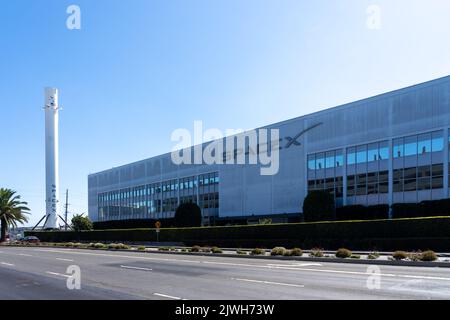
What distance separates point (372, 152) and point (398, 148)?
304 centimetres

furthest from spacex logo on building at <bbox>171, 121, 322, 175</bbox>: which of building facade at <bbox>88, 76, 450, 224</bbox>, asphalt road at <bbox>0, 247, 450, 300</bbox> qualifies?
asphalt road at <bbox>0, 247, 450, 300</bbox>

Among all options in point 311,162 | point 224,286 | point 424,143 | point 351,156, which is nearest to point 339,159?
point 351,156

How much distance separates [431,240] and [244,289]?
21.1 metres

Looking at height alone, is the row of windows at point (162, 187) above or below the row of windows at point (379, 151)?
below

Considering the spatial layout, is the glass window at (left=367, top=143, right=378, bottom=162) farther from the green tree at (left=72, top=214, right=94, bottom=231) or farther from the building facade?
the green tree at (left=72, top=214, right=94, bottom=231)

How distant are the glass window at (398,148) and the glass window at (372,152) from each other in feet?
6.90

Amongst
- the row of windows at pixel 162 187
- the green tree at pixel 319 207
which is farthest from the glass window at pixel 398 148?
the row of windows at pixel 162 187

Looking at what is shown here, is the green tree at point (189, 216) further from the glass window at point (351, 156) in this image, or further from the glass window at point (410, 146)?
the glass window at point (410, 146)

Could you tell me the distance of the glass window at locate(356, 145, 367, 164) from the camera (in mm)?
50719

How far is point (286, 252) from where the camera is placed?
2970 cm

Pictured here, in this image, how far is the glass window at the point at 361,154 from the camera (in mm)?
50719

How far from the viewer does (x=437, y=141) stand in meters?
44.2

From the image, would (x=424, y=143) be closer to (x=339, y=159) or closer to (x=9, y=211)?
(x=339, y=159)
